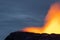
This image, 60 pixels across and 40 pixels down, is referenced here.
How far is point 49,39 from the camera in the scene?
80.5 ft

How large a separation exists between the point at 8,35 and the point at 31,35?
311 cm

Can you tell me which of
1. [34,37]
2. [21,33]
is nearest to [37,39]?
[34,37]

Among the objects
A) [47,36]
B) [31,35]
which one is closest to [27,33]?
[31,35]

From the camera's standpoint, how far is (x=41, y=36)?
24.5 meters

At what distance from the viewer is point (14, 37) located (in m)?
25.5

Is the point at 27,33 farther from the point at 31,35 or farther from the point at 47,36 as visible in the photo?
the point at 47,36

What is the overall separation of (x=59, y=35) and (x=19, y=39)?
4543 mm

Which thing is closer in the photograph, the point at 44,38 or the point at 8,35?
the point at 44,38

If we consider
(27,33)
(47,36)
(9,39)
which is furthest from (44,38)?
(9,39)

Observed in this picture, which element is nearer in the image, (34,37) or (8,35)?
(34,37)

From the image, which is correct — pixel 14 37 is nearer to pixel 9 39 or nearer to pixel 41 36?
pixel 9 39

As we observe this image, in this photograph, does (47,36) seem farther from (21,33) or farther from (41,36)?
(21,33)

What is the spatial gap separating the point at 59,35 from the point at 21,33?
4323mm

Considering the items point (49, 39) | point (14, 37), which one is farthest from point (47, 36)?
point (14, 37)
